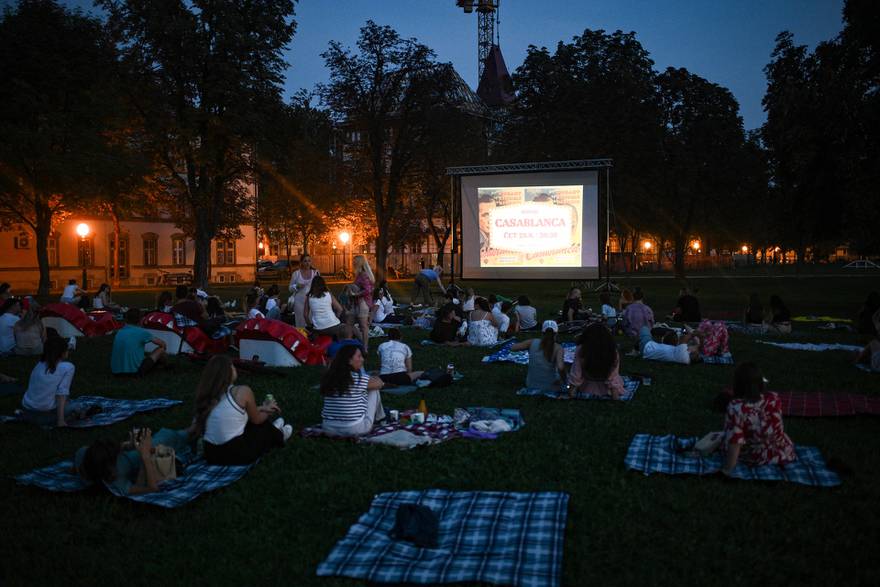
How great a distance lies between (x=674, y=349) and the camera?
11.9 metres

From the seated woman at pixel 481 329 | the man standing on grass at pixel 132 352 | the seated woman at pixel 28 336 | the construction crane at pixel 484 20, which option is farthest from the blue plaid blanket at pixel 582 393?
the construction crane at pixel 484 20

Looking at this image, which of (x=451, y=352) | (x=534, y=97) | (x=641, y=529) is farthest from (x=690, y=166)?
(x=641, y=529)

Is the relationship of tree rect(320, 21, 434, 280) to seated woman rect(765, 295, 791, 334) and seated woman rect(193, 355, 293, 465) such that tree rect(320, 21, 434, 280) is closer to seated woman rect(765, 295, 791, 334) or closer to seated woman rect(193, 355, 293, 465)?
seated woman rect(765, 295, 791, 334)

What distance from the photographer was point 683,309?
653 inches

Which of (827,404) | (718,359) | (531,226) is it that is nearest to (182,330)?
(718,359)

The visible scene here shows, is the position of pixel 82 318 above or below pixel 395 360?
above

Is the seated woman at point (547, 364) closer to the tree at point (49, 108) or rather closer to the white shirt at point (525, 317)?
the white shirt at point (525, 317)

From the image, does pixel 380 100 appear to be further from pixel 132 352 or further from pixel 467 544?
pixel 467 544

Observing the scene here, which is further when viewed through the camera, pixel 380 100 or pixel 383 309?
pixel 380 100

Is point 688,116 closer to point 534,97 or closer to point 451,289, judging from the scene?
point 534,97

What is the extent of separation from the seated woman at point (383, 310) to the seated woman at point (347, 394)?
1065 cm

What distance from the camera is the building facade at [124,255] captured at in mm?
35625

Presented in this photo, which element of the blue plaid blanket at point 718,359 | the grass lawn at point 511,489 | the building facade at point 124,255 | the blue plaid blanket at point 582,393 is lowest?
the grass lawn at point 511,489

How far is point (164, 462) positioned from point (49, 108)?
26.8 metres
